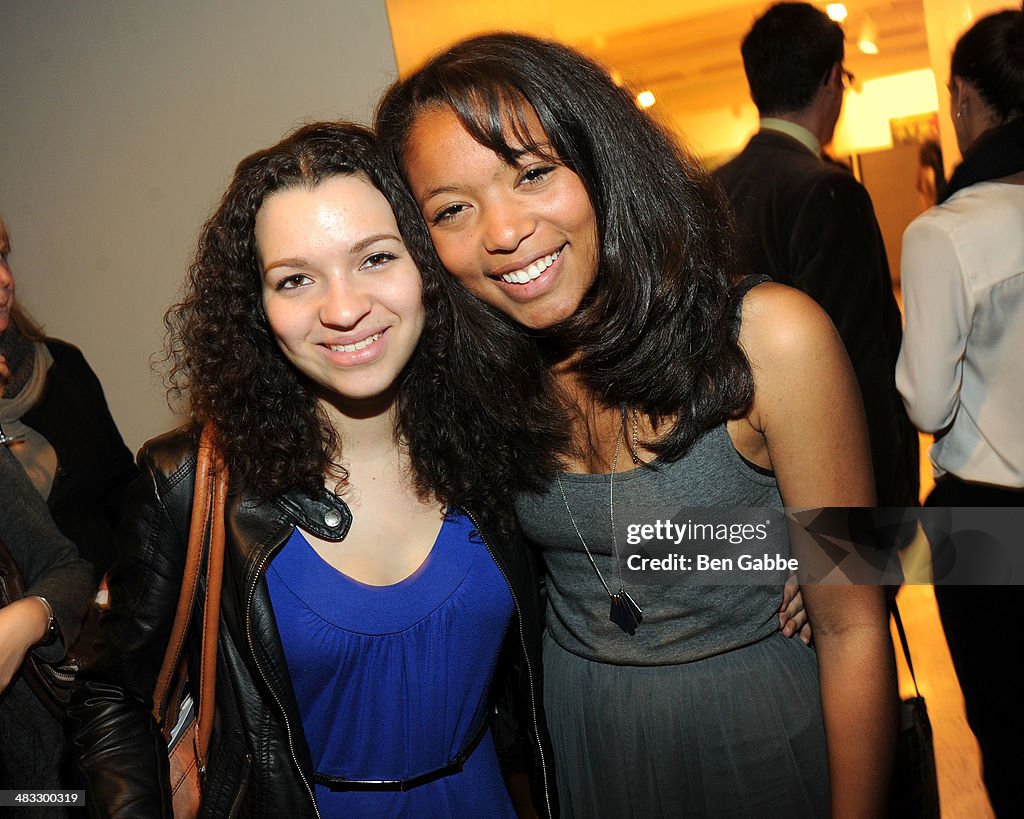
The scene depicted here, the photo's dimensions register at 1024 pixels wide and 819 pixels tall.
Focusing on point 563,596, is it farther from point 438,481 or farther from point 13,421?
point 13,421

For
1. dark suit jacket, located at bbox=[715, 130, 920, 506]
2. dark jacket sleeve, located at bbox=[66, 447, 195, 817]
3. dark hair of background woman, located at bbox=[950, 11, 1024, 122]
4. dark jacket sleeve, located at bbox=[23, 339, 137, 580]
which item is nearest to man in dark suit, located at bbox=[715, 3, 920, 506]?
dark suit jacket, located at bbox=[715, 130, 920, 506]

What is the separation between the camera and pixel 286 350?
164cm

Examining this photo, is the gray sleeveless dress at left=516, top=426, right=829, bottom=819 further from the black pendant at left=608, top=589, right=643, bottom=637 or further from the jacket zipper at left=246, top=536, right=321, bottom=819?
the jacket zipper at left=246, top=536, right=321, bottom=819

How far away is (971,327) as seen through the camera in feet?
6.98

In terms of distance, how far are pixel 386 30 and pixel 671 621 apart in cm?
218

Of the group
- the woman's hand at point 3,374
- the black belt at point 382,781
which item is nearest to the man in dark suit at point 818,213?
the black belt at point 382,781

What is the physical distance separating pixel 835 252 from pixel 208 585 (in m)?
1.84

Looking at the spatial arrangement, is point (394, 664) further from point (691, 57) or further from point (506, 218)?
point (691, 57)

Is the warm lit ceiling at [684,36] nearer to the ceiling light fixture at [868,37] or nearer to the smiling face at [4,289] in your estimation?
the ceiling light fixture at [868,37]

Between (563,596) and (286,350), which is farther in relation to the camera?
(563,596)

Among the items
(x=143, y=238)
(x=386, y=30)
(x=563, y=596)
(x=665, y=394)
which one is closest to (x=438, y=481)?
(x=563, y=596)

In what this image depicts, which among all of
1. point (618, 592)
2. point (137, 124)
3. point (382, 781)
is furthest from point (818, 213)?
point (137, 124)

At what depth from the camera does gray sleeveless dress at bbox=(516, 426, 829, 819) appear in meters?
1.62

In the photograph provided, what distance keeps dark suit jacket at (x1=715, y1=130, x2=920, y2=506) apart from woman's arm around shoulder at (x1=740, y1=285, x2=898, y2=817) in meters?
0.95
